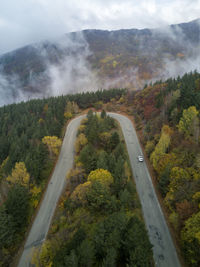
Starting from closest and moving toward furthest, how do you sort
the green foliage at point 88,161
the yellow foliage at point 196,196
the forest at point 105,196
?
1. the forest at point 105,196
2. the yellow foliage at point 196,196
3. the green foliage at point 88,161

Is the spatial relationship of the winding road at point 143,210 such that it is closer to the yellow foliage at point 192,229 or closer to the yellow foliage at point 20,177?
the yellow foliage at point 192,229

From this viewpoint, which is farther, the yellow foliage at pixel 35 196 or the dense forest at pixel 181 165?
the yellow foliage at pixel 35 196

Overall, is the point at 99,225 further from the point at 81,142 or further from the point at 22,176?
the point at 81,142

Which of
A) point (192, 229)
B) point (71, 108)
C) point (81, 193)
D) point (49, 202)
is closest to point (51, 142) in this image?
point (49, 202)

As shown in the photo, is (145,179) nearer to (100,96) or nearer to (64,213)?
Result: (64,213)

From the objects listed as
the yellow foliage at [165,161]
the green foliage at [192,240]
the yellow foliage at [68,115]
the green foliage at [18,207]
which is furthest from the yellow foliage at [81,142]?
the green foliage at [192,240]

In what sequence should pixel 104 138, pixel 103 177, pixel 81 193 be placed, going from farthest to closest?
1. pixel 104 138
2. pixel 103 177
3. pixel 81 193

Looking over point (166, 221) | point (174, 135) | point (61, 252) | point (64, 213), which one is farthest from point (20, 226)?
point (174, 135)
